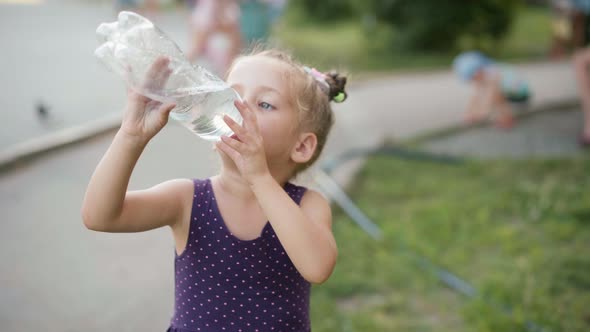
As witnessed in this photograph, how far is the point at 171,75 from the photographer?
1654mm

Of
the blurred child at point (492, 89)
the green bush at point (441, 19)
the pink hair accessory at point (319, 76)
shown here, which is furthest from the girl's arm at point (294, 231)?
the green bush at point (441, 19)

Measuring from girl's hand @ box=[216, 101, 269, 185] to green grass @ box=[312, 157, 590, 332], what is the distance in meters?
1.68

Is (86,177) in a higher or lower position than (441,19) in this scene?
lower

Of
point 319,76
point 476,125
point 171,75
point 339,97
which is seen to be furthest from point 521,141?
point 171,75

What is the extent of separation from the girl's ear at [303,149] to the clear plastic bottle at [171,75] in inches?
11.1

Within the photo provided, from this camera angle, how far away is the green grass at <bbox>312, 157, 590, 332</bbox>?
3.43 m

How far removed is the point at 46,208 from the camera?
4.26 meters

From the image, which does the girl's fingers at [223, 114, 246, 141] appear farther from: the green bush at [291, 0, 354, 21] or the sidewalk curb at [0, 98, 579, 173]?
the green bush at [291, 0, 354, 21]

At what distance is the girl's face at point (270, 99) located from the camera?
6.29 ft

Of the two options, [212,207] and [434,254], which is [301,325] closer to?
[212,207]

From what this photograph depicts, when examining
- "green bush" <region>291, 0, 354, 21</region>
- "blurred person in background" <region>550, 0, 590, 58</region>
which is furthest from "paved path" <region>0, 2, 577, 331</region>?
"green bush" <region>291, 0, 354, 21</region>

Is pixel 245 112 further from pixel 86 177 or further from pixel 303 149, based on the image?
pixel 86 177

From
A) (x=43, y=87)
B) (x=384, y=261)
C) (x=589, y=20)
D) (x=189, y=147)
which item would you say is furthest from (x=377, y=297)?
(x=589, y=20)

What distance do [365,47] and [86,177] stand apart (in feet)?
27.3
